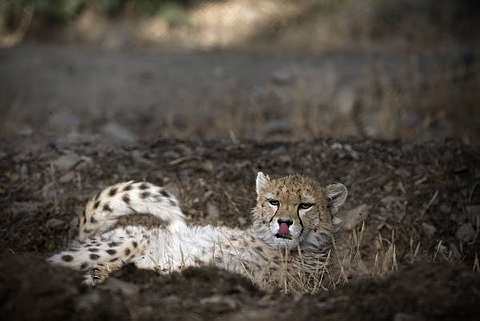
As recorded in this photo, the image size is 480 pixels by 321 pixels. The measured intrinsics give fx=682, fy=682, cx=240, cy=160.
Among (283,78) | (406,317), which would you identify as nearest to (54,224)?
(406,317)

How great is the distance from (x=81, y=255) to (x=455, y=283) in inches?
69.4

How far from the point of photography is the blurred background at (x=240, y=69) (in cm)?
706

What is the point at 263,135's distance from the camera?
22.6 ft

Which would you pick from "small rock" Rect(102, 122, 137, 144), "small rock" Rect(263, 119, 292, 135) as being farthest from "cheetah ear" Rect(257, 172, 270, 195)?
"small rock" Rect(263, 119, 292, 135)

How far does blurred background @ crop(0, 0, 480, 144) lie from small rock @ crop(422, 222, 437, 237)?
1182mm

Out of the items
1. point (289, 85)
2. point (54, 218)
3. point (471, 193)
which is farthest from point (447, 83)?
point (54, 218)

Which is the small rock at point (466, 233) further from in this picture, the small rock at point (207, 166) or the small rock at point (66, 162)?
the small rock at point (66, 162)

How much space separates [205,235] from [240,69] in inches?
213

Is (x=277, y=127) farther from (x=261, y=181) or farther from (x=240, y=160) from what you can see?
(x=261, y=181)

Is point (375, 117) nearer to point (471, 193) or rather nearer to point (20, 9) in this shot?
point (471, 193)

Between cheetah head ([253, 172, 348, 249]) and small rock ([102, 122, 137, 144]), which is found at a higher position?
small rock ([102, 122, 137, 144])

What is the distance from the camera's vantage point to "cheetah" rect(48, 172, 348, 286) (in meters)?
3.34

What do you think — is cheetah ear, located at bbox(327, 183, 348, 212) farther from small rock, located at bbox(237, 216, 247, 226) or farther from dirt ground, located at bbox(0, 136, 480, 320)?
small rock, located at bbox(237, 216, 247, 226)

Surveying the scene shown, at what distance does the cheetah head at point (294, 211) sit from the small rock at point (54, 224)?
1.26 meters
